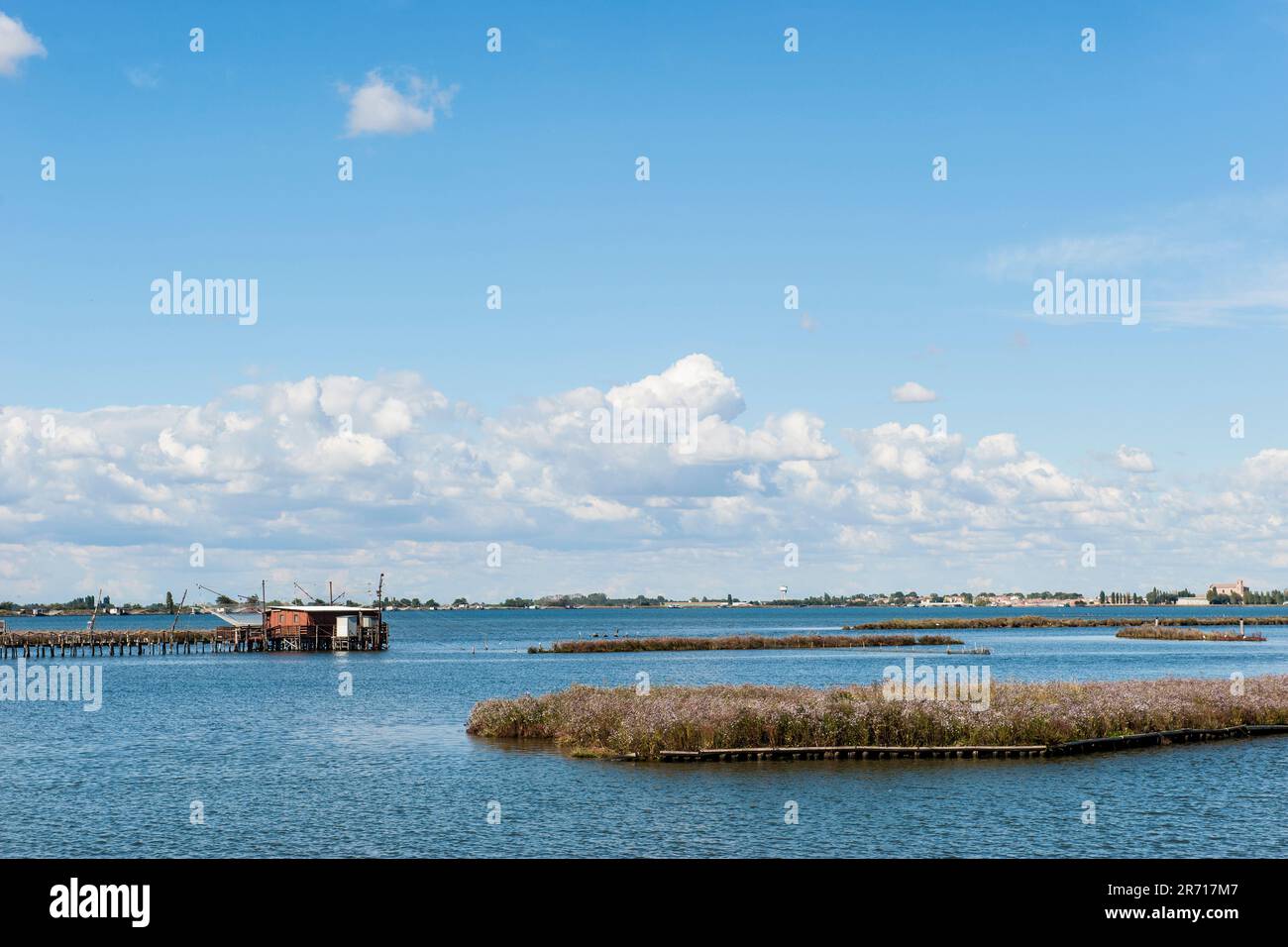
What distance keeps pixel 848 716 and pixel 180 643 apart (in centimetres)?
14254

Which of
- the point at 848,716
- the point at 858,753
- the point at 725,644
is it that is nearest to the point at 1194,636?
the point at 725,644

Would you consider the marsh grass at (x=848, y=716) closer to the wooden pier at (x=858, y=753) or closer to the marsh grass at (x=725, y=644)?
the wooden pier at (x=858, y=753)

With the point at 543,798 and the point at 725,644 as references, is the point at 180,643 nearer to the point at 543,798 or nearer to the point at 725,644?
the point at 725,644

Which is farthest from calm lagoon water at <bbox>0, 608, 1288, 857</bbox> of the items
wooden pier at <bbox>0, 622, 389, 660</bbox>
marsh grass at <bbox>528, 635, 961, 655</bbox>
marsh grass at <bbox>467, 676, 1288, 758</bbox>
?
marsh grass at <bbox>528, 635, 961, 655</bbox>

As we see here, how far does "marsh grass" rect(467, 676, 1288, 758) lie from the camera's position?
4772 cm

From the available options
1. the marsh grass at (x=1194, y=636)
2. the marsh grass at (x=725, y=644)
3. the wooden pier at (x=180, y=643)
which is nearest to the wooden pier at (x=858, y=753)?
the marsh grass at (x=725, y=644)

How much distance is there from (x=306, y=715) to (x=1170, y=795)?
168ft

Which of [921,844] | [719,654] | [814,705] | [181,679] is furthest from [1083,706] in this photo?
[719,654]

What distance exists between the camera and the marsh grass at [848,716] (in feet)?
157

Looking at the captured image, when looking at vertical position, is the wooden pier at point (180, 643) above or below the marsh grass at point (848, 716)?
below

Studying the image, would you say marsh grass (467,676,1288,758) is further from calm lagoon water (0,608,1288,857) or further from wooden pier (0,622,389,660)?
wooden pier (0,622,389,660)

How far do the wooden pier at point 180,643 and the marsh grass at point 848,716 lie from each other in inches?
4275

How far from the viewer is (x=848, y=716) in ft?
158
